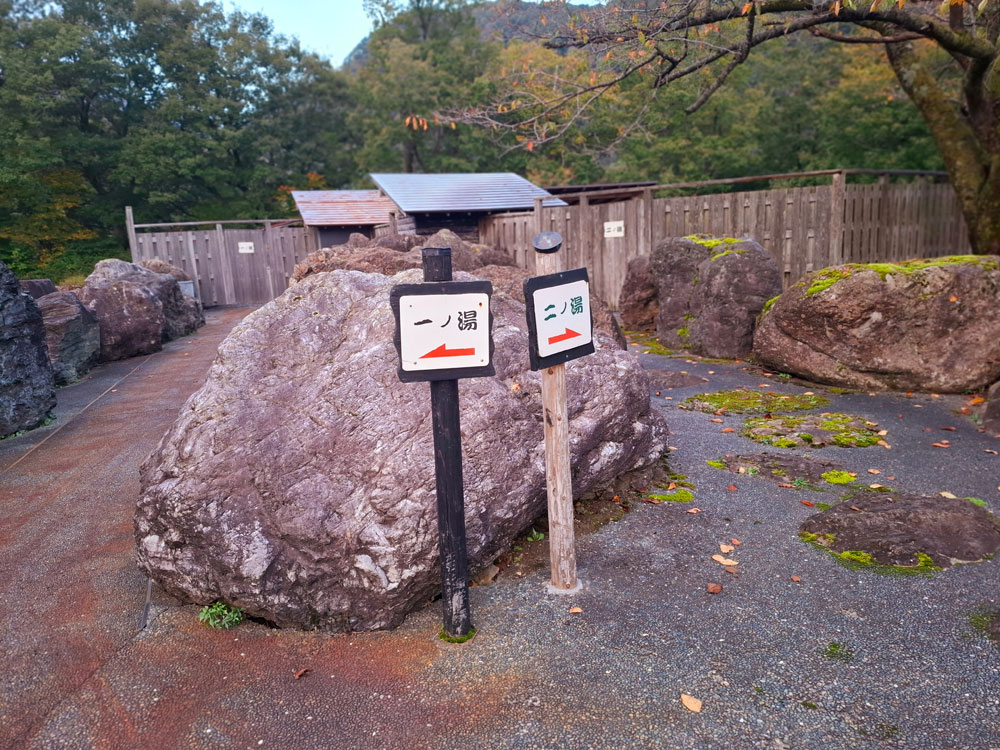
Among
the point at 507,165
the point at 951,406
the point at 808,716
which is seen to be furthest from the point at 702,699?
the point at 507,165

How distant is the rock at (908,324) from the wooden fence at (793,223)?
10.3ft

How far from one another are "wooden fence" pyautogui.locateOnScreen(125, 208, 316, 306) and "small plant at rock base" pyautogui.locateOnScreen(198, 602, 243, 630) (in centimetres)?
1725

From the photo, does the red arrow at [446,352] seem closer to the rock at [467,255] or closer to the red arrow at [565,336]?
the red arrow at [565,336]

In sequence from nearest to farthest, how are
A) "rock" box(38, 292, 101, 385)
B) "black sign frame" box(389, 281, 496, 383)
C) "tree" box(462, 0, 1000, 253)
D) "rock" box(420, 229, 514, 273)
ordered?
"black sign frame" box(389, 281, 496, 383), "tree" box(462, 0, 1000, 253), "rock" box(420, 229, 514, 273), "rock" box(38, 292, 101, 385)

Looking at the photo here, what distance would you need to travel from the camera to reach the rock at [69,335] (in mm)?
8961

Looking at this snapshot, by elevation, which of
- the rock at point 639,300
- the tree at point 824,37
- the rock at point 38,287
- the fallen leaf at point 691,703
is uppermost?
the tree at point 824,37

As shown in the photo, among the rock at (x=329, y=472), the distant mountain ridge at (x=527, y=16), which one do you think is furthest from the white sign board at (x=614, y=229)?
the rock at (x=329, y=472)

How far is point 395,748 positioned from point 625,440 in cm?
255

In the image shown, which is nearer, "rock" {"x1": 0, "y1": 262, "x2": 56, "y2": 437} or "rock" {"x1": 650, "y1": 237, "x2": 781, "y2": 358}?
"rock" {"x1": 0, "y1": 262, "x2": 56, "y2": 437}

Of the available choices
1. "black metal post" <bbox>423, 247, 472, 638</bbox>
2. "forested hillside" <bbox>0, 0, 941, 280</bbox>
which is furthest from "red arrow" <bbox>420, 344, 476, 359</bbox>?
"forested hillside" <bbox>0, 0, 941, 280</bbox>

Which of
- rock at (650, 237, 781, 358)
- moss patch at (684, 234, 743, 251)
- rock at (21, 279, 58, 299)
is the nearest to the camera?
rock at (650, 237, 781, 358)

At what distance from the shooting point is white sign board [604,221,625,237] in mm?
13344

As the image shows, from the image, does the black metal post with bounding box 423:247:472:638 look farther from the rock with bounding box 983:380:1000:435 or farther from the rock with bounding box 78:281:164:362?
the rock with bounding box 78:281:164:362

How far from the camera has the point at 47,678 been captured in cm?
298
